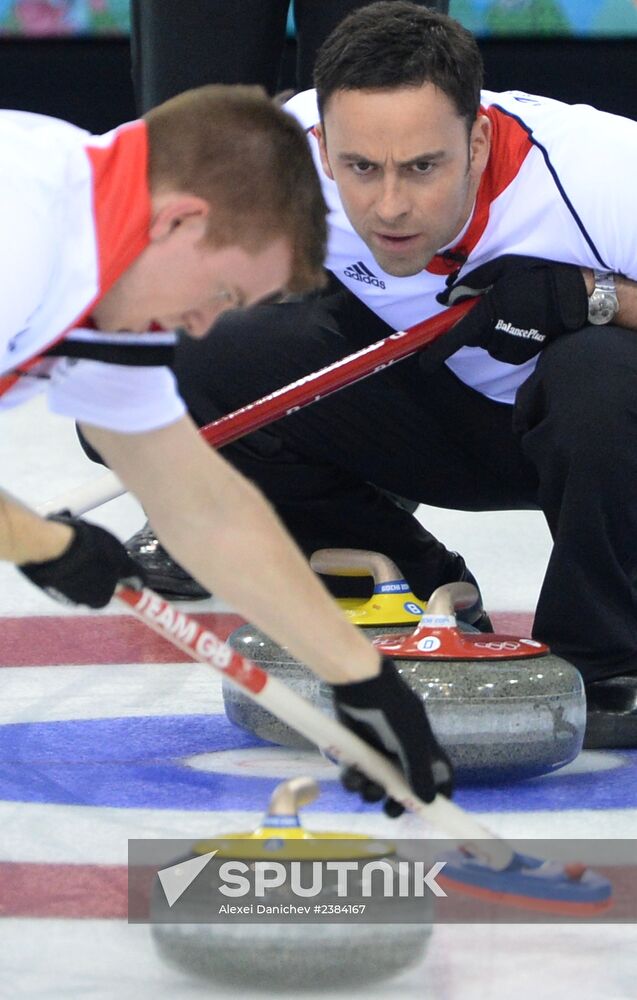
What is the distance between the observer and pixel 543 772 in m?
2.28

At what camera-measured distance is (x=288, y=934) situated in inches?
66.8

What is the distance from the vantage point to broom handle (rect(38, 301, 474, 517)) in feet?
8.68

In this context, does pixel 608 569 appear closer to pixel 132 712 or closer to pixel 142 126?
pixel 132 712

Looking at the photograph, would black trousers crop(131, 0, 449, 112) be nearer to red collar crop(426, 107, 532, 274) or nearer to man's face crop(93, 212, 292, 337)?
red collar crop(426, 107, 532, 274)

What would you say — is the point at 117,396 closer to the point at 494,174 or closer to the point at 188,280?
the point at 188,280

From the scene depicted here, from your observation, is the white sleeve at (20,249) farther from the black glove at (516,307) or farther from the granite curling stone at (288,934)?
the black glove at (516,307)

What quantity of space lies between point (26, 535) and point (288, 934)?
0.49 m

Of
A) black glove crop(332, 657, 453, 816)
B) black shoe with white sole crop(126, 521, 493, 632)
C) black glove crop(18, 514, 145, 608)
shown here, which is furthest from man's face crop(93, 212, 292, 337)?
black shoe with white sole crop(126, 521, 493, 632)

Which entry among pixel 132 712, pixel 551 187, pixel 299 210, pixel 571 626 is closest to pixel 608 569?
pixel 571 626

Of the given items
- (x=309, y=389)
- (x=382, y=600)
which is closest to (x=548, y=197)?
(x=309, y=389)

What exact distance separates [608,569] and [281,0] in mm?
1508

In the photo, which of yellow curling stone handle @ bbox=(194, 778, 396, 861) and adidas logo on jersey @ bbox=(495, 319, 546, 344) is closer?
yellow curling stone handle @ bbox=(194, 778, 396, 861)

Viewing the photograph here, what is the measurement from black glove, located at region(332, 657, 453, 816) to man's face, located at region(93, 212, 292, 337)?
1.45 ft

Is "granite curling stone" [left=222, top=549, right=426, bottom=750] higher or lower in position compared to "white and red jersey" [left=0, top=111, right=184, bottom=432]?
lower
